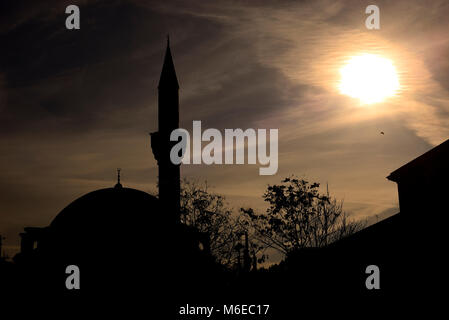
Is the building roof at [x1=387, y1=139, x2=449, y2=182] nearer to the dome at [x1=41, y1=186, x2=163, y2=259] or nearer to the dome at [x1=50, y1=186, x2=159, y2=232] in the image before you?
the dome at [x1=41, y1=186, x2=163, y2=259]

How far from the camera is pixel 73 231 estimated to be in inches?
903

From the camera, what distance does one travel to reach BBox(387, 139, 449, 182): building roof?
597 inches

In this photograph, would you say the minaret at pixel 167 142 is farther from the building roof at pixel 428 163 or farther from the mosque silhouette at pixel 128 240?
the building roof at pixel 428 163

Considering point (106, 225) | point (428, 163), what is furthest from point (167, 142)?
point (428, 163)

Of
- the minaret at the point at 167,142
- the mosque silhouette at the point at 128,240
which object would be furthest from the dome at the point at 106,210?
the minaret at the point at 167,142

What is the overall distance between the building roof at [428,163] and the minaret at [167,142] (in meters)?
10.4

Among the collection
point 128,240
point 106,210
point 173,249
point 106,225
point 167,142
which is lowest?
point 173,249

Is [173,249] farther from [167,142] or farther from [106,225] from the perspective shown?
[167,142]

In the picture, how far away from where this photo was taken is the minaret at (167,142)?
23.1 m

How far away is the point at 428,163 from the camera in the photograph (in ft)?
52.6

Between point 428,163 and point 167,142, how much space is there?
41.1 feet

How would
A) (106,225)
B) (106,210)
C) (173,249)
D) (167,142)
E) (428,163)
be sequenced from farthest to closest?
(167,142), (106,210), (173,249), (106,225), (428,163)

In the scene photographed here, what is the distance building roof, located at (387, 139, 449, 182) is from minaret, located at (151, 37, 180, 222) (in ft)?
34.2
